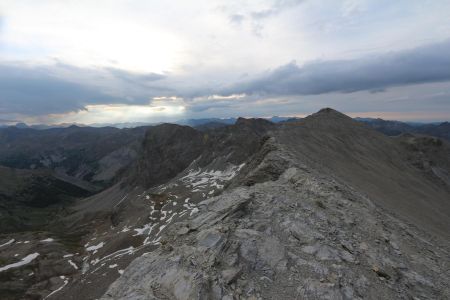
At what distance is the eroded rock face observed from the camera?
19.2 metres

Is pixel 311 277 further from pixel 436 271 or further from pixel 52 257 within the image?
pixel 52 257

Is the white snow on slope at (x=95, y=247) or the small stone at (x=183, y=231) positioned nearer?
the small stone at (x=183, y=231)

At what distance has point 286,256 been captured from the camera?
21328 millimetres

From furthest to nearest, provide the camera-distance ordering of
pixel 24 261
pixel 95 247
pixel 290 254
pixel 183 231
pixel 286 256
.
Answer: pixel 95 247
pixel 24 261
pixel 183 231
pixel 290 254
pixel 286 256

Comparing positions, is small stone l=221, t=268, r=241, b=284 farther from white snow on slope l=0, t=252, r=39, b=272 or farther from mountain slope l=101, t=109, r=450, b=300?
white snow on slope l=0, t=252, r=39, b=272

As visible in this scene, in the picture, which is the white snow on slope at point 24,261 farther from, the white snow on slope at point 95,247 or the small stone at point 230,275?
the small stone at point 230,275

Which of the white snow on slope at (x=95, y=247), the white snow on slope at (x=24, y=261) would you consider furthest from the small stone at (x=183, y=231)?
the white snow on slope at (x=24, y=261)

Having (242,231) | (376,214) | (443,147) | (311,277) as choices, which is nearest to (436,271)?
(376,214)

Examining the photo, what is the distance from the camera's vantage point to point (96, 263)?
94250 millimetres

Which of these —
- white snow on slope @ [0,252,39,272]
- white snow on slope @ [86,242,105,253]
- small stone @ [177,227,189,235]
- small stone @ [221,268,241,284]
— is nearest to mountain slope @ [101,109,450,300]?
small stone @ [221,268,241,284]

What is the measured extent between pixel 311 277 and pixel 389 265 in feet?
20.0

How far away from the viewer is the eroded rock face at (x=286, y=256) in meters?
19.2

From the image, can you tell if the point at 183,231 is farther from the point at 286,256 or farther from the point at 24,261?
the point at 24,261

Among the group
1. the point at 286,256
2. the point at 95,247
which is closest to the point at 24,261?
the point at 95,247
